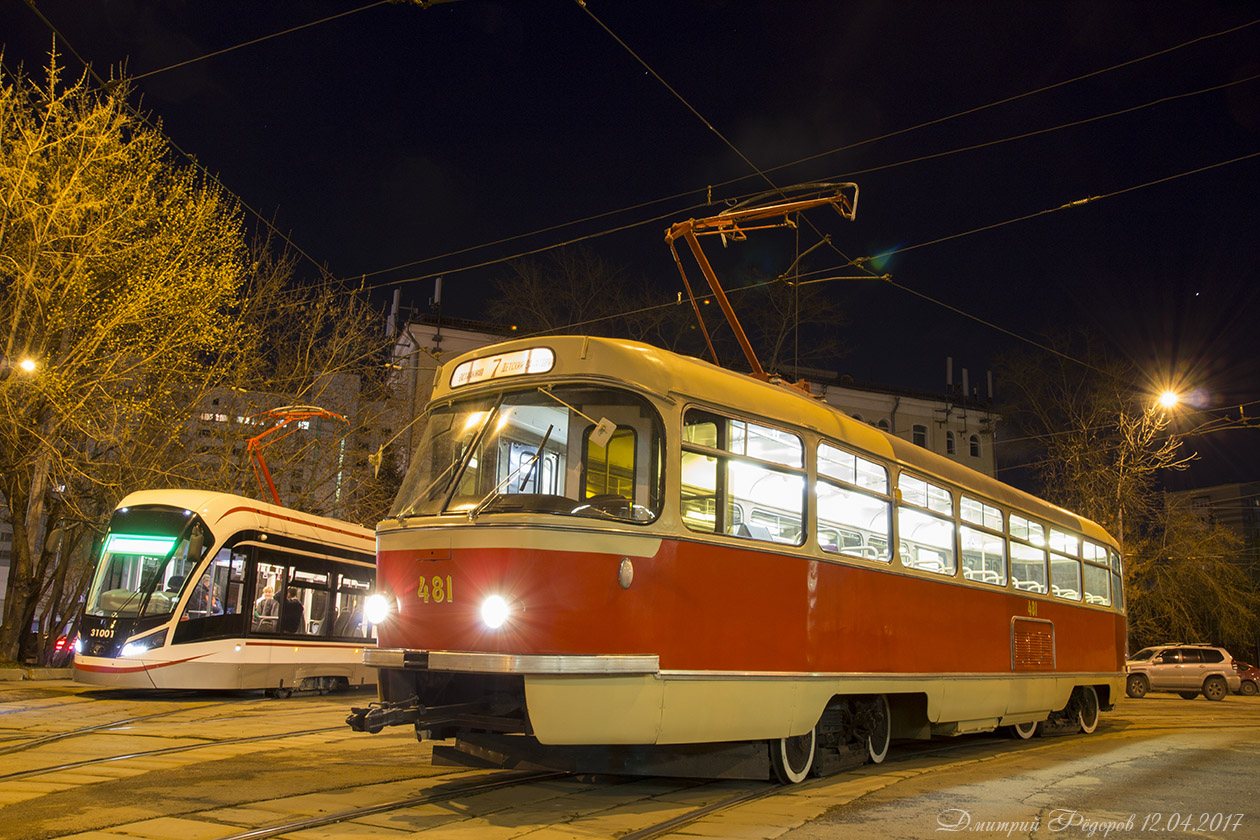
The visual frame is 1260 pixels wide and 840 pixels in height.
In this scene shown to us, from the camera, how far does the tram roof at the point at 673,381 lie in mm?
7020

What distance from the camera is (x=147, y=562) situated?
15.0 metres

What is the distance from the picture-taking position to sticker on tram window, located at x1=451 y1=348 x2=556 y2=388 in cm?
721

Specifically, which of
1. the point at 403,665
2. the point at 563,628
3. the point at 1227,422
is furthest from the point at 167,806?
the point at 1227,422

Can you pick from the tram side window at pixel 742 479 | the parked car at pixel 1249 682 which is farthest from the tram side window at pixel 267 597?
the parked car at pixel 1249 682

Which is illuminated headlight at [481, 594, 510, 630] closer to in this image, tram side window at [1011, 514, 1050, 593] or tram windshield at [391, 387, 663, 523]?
tram windshield at [391, 387, 663, 523]

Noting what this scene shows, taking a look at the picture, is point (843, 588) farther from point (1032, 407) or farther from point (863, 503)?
point (1032, 407)

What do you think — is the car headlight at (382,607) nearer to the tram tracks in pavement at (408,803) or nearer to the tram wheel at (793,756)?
the tram tracks in pavement at (408,803)

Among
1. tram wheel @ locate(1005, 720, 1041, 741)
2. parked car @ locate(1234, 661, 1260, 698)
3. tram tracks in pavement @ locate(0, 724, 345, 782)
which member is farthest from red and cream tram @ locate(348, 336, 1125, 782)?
parked car @ locate(1234, 661, 1260, 698)

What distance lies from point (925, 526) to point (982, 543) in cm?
159

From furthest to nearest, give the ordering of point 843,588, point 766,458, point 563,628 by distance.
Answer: point 843,588 → point 766,458 → point 563,628

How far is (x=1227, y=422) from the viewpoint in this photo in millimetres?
23328

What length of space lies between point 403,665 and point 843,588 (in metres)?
3.74

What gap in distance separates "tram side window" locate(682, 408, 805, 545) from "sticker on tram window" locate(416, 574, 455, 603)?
168 cm

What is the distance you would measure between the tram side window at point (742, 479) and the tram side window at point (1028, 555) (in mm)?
4997
